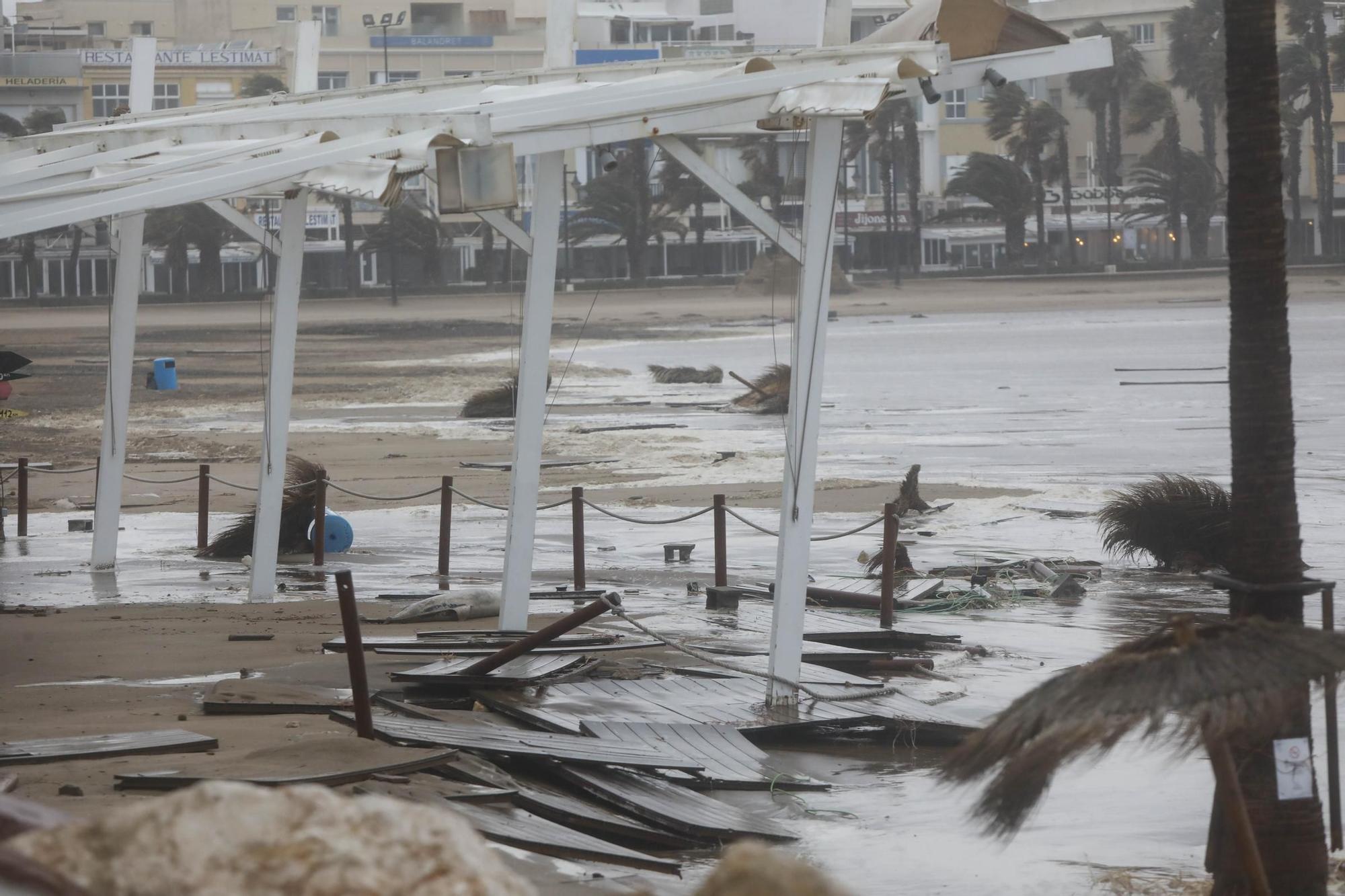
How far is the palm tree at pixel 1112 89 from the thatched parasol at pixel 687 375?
228 feet

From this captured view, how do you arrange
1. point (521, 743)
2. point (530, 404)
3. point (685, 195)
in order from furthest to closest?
1. point (685, 195)
2. point (530, 404)
3. point (521, 743)

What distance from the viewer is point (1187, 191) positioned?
104438 millimetres

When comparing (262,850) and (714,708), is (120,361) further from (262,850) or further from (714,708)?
(262,850)

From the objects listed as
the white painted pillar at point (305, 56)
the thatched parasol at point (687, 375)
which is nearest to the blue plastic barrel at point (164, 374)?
the thatched parasol at point (687, 375)

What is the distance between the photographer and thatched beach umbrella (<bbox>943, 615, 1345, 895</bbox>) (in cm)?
512

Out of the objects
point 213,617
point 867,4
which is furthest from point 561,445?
point 867,4

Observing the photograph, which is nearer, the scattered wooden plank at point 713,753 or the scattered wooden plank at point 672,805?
the scattered wooden plank at point 672,805

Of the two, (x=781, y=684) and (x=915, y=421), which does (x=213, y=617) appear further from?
(x=915, y=421)

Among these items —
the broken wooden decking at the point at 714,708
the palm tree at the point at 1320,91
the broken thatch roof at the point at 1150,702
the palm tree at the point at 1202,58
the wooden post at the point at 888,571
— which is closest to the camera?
the broken thatch roof at the point at 1150,702

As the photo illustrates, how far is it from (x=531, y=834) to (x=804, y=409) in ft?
13.5

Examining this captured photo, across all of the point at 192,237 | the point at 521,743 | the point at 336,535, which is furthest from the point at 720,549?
the point at 192,237

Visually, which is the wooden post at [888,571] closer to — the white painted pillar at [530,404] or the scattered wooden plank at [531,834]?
the white painted pillar at [530,404]

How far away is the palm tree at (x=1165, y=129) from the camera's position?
103625mm

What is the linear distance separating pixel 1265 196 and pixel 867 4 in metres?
99.5
